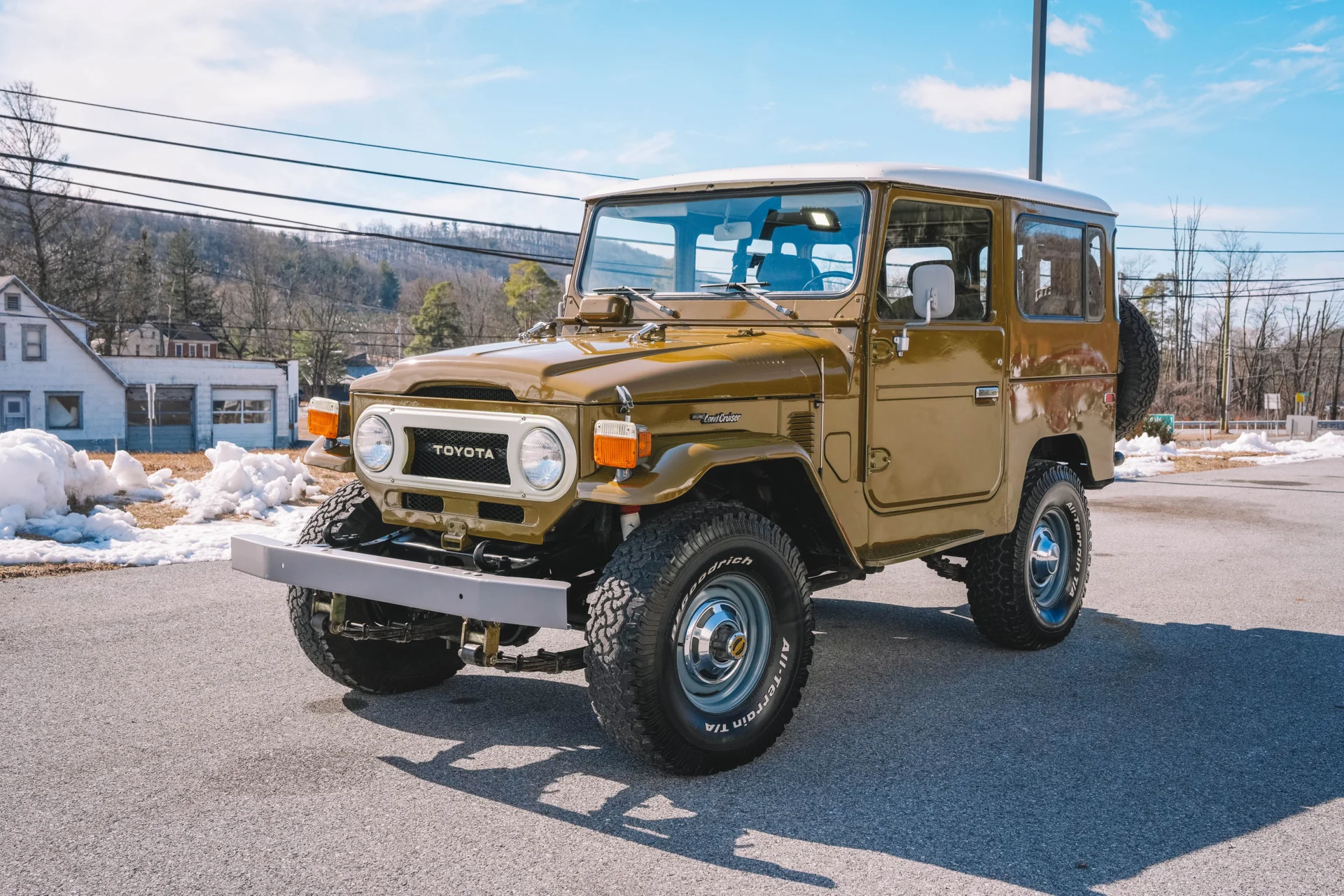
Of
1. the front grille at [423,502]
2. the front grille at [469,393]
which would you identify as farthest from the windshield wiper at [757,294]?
the front grille at [423,502]

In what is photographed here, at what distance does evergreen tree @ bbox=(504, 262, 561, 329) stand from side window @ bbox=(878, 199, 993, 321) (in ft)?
237

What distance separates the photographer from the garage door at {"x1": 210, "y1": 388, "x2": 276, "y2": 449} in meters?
56.3

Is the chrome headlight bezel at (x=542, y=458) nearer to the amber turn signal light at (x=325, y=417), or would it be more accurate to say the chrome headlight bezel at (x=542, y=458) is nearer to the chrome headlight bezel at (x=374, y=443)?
the chrome headlight bezel at (x=374, y=443)

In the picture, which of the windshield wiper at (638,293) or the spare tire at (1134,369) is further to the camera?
the spare tire at (1134,369)

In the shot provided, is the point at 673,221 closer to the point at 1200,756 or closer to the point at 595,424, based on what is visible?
the point at 595,424

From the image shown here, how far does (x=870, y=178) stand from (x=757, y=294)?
73cm

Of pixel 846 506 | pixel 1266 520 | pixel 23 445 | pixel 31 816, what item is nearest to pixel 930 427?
pixel 846 506

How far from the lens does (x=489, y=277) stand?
342 feet

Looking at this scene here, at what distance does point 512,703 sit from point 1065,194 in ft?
13.8

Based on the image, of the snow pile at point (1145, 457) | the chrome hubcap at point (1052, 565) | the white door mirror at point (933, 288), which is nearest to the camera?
the white door mirror at point (933, 288)

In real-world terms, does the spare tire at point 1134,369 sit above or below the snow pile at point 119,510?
above

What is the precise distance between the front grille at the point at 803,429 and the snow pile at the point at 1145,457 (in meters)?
15.3

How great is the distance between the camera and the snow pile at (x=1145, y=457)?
2019cm

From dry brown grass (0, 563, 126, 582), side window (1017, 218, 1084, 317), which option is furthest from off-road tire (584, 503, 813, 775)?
dry brown grass (0, 563, 126, 582)
